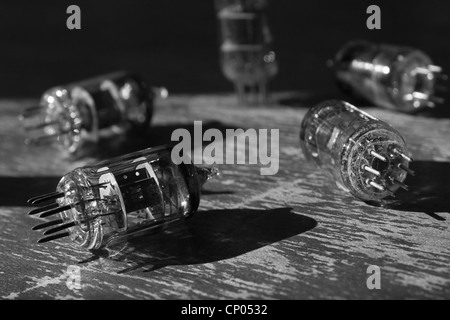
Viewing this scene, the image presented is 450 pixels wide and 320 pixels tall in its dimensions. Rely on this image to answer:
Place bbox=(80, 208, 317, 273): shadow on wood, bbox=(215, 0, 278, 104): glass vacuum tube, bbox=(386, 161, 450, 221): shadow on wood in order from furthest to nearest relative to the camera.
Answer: bbox=(215, 0, 278, 104): glass vacuum tube → bbox=(386, 161, 450, 221): shadow on wood → bbox=(80, 208, 317, 273): shadow on wood

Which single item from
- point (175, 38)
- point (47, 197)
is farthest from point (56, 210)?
point (175, 38)

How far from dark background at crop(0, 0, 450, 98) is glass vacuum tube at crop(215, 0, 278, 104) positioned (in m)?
0.18

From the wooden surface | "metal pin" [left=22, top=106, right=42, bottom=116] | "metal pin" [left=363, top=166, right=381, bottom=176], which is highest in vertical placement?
"metal pin" [left=22, top=106, right=42, bottom=116]

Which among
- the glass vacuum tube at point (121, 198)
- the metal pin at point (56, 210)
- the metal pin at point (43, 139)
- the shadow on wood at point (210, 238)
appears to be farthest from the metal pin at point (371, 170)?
the metal pin at point (43, 139)

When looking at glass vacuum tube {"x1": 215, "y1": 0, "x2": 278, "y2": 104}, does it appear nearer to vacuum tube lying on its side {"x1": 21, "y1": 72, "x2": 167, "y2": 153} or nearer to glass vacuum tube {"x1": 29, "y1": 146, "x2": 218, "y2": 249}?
vacuum tube lying on its side {"x1": 21, "y1": 72, "x2": 167, "y2": 153}

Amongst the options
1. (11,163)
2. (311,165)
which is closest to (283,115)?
(311,165)

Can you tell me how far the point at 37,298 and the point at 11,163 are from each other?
0.72 metres

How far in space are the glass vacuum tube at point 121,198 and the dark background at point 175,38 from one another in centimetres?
104

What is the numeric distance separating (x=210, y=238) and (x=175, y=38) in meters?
1.63

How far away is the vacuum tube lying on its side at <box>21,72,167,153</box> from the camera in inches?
66.0

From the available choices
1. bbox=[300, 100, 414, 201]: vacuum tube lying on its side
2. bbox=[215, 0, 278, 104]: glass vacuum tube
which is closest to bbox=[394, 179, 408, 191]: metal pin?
bbox=[300, 100, 414, 201]: vacuum tube lying on its side

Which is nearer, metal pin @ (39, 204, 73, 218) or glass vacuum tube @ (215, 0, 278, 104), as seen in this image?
metal pin @ (39, 204, 73, 218)

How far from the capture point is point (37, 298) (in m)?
1.08

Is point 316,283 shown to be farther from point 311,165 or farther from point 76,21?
point 76,21
